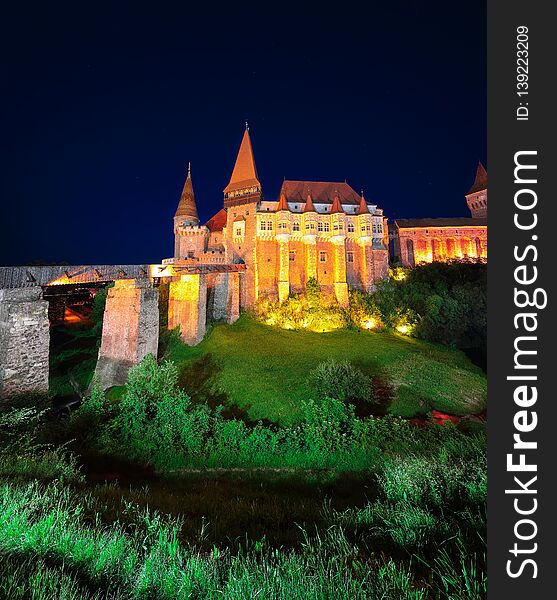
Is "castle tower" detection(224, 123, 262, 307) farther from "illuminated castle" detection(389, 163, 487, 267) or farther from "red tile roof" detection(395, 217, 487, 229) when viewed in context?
"red tile roof" detection(395, 217, 487, 229)

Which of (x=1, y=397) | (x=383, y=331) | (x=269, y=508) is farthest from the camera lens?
(x=383, y=331)

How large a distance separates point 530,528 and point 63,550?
17.8ft

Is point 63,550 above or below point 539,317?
below

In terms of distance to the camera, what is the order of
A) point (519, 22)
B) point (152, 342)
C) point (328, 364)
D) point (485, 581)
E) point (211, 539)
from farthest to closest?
point (152, 342), point (328, 364), point (211, 539), point (519, 22), point (485, 581)

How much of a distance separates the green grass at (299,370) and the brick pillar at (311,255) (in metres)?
10.4

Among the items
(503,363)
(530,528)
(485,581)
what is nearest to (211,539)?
(485,581)

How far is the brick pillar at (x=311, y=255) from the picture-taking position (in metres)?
36.5

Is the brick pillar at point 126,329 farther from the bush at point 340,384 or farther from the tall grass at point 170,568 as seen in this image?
the tall grass at point 170,568

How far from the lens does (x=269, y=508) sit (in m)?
6.33

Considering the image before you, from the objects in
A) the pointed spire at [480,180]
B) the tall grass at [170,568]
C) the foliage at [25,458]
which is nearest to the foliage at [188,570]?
the tall grass at [170,568]

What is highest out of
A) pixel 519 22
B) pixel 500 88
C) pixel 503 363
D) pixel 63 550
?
pixel 519 22

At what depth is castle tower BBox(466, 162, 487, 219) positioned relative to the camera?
5221cm

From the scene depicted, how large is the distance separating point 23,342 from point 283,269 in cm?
2595

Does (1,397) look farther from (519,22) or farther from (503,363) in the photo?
(519,22)
